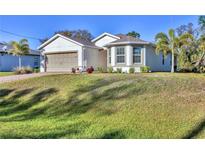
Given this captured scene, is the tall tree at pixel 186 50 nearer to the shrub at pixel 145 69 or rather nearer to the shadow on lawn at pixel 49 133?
the shrub at pixel 145 69

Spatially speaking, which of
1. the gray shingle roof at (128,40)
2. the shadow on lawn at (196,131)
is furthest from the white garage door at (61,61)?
the shadow on lawn at (196,131)

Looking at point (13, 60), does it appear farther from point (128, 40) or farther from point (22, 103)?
point (22, 103)

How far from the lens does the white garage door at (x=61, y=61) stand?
19703 millimetres

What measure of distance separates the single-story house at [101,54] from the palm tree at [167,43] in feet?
2.06

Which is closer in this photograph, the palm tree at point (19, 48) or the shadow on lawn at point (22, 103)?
the shadow on lawn at point (22, 103)

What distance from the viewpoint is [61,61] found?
2044cm

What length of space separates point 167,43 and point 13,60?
35.0 ft

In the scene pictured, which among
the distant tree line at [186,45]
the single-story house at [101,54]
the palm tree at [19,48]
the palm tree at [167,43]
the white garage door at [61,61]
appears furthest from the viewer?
the white garage door at [61,61]

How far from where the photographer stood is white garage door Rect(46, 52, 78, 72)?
19.7m

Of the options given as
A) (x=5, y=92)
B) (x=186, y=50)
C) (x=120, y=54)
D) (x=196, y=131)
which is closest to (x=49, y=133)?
(x=196, y=131)
